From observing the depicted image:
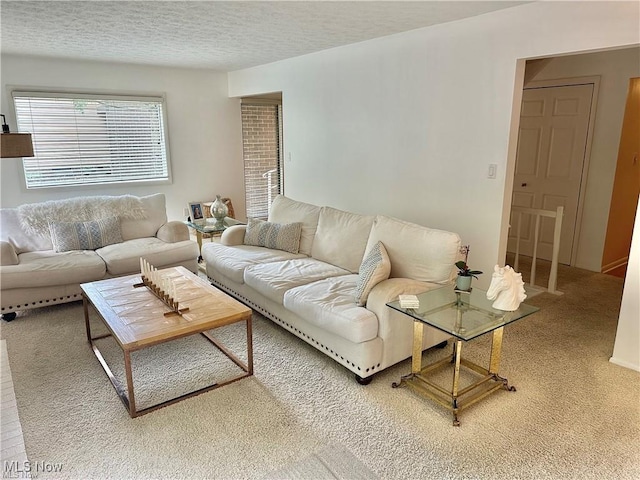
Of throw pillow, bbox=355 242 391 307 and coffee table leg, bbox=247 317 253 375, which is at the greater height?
throw pillow, bbox=355 242 391 307

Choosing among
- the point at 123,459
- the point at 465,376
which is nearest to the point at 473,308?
the point at 465,376

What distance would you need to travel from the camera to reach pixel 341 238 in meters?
3.53

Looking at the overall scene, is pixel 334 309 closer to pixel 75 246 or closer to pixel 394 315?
pixel 394 315

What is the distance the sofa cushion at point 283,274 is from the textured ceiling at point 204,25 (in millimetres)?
1859

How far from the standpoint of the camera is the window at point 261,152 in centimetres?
670

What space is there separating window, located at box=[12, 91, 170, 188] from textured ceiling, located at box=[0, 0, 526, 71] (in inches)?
25.8

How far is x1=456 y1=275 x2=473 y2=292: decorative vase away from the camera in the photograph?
2.46 meters

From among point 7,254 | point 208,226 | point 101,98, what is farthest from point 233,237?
point 101,98

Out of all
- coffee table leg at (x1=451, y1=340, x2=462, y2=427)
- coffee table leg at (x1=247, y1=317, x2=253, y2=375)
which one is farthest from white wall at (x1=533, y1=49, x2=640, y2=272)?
coffee table leg at (x1=247, y1=317, x2=253, y2=375)

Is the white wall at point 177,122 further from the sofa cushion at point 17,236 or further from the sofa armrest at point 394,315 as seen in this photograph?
the sofa armrest at point 394,315

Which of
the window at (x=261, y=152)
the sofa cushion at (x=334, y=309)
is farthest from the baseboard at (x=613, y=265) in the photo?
the window at (x=261, y=152)

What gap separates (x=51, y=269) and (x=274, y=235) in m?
1.85

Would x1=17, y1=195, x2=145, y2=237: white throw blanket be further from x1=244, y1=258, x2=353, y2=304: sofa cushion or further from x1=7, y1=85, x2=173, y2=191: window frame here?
x1=244, y1=258, x2=353, y2=304: sofa cushion

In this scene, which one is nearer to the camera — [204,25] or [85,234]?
[204,25]
